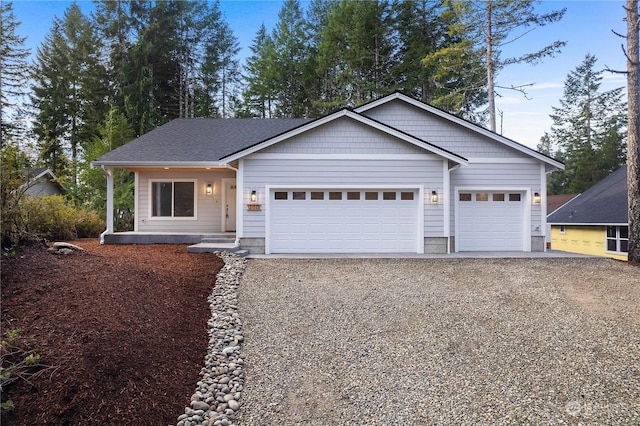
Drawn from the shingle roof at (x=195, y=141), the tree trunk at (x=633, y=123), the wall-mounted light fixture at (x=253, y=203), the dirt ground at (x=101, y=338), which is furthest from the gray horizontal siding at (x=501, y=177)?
the dirt ground at (x=101, y=338)

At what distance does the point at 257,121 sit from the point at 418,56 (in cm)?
1125

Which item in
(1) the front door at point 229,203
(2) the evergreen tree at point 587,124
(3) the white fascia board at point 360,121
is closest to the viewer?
(3) the white fascia board at point 360,121

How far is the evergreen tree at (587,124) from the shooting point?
25344 mm

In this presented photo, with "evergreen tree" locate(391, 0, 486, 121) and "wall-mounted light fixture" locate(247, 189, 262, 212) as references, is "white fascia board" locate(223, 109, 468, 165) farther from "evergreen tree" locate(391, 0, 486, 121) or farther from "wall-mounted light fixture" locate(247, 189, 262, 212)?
"evergreen tree" locate(391, 0, 486, 121)

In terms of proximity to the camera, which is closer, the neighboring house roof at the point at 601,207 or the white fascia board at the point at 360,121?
the white fascia board at the point at 360,121

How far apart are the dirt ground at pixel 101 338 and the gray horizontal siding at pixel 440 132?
27.1 ft

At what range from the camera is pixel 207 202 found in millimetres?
12266

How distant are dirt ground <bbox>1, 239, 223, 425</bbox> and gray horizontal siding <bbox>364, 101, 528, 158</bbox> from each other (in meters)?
8.25

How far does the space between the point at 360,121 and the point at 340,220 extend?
9.11 ft

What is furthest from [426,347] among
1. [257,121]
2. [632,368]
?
[257,121]

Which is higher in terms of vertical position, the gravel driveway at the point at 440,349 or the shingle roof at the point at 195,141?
the shingle roof at the point at 195,141

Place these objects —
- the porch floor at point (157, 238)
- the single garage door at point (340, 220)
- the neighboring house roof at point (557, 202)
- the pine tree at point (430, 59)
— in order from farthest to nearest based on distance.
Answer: the neighboring house roof at point (557, 202) < the pine tree at point (430, 59) < the porch floor at point (157, 238) < the single garage door at point (340, 220)

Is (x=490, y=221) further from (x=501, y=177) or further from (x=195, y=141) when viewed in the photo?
(x=195, y=141)

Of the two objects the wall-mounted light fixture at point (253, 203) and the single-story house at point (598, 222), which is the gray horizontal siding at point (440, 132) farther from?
the single-story house at point (598, 222)
